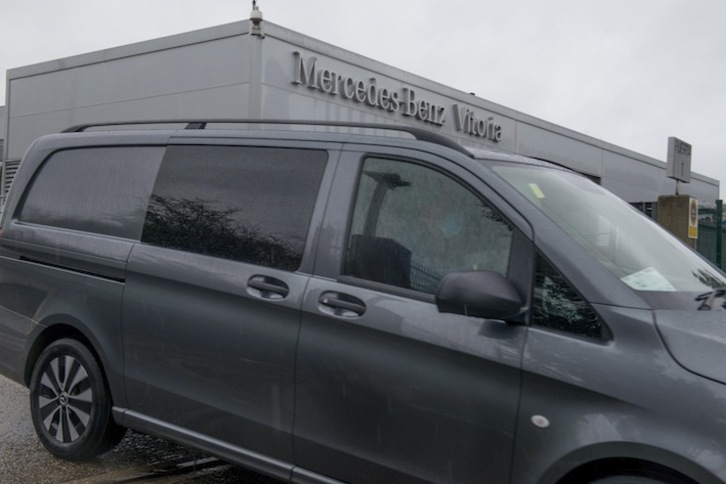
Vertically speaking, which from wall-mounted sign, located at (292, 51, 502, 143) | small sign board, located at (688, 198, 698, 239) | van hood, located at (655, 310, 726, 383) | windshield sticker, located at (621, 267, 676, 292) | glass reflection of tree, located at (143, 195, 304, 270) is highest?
wall-mounted sign, located at (292, 51, 502, 143)

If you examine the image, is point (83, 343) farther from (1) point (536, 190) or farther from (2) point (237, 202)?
(1) point (536, 190)

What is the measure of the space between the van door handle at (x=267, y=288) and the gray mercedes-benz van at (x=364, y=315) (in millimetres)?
11

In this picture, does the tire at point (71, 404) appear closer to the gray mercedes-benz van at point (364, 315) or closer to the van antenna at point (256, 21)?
the gray mercedes-benz van at point (364, 315)

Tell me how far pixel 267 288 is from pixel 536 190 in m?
1.27

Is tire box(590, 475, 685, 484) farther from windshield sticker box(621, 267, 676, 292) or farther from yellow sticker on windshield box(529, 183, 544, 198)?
yellow sticker on windshield box(529, 183, 544, 198)

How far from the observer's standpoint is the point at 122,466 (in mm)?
Result: 4059

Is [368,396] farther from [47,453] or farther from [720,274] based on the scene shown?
[47,453]

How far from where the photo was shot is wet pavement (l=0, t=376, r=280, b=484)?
151 inches

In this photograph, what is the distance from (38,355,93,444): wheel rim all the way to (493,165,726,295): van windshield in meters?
2.62

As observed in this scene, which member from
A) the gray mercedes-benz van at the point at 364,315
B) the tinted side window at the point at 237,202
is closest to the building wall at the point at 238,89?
the gray mercedes-benz van at the point at 364,315

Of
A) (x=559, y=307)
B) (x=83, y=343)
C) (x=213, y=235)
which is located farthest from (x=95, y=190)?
(x=559, y=307)

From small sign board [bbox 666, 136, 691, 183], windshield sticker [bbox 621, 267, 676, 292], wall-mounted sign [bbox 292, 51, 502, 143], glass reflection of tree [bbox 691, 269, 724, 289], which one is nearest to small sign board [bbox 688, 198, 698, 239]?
small sign board [bbox 666, 136, 691, 183]

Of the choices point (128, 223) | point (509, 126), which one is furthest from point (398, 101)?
point (128, 223)

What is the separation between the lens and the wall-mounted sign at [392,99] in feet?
48.1
